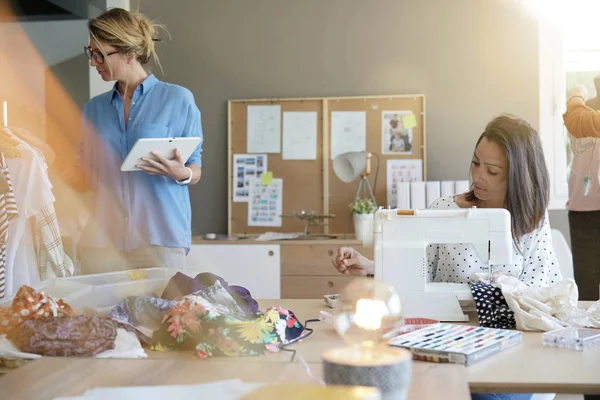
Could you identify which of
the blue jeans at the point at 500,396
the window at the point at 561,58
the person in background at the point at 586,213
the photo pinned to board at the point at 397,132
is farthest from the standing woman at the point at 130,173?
the window at the point at 561,58

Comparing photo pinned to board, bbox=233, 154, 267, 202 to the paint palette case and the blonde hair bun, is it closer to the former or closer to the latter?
the blonde hair bun

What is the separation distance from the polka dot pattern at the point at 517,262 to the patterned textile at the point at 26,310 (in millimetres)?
1157

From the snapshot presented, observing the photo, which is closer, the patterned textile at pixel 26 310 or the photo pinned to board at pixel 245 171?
the patterned textile at pixel 26 310

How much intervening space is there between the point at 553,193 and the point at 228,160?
6.84 feet

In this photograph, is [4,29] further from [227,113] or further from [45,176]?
[45,176]

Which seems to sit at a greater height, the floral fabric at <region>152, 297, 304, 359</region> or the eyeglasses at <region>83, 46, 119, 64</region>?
the eyeglasses at <region>83, 46, 119, 64</region>

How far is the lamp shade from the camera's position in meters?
4.24

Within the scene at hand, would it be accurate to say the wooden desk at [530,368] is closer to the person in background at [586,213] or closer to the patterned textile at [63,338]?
the patterned textile at [63,338]

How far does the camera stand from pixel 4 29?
16.1 ft

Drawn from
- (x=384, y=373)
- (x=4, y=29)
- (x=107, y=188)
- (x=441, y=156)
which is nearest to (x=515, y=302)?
(x=384, y=373)

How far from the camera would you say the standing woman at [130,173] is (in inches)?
94.7

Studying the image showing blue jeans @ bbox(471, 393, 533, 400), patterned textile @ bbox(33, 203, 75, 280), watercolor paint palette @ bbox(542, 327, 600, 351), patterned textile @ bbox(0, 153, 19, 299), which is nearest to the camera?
watercolor paint palette @ bbox(542, 327, 600, 351)

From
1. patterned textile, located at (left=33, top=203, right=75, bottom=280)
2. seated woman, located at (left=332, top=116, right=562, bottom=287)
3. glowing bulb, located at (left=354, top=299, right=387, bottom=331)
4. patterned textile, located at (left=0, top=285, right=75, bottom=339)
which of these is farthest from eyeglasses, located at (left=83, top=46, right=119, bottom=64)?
glowing bulb, located at (left=354, top=299, right=387, bottom=331)

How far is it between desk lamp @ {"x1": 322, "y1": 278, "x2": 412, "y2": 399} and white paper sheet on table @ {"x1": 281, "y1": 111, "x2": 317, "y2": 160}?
353 centimetres
